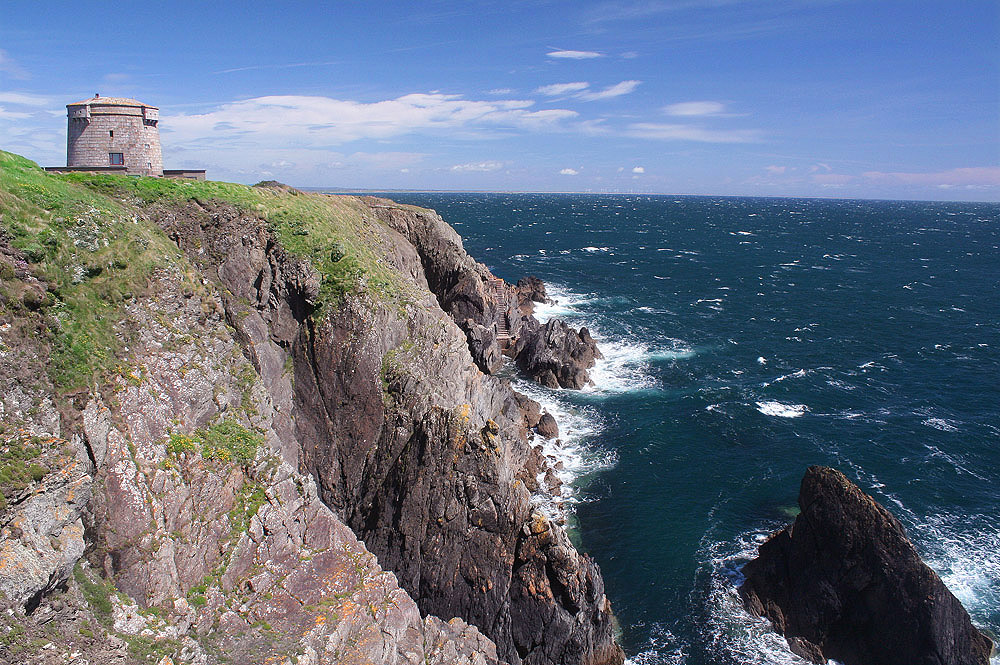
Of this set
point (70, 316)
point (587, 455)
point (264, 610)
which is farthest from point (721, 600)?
point (70, 316)

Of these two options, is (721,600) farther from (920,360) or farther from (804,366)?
(920,360)

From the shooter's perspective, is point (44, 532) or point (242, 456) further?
point (242, 456)

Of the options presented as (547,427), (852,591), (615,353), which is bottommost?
(852,591)

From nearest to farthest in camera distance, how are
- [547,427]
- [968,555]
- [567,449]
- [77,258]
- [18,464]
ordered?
[18,464] < [77,258] < [968,555] < [567,449] < [547,427]

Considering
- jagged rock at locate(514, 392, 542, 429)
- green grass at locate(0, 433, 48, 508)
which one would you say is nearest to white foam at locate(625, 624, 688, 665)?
jagged rock at locate(514, 392, 542, 429)

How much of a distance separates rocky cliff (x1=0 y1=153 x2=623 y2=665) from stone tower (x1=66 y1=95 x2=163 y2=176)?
282 inches

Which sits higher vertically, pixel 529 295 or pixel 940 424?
pixel 529 295

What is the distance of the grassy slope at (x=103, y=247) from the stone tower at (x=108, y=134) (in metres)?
6.30

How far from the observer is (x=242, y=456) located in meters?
23.2

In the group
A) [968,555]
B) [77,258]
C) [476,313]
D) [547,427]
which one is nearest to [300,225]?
[77,258]

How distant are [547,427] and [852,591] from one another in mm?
24119

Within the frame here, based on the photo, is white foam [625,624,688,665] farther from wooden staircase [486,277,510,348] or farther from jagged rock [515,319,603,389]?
wooden staircase [486,277,510,348]

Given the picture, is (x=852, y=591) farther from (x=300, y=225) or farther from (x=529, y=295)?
(x=529, y=295)

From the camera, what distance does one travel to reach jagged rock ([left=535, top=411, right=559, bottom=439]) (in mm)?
48531
